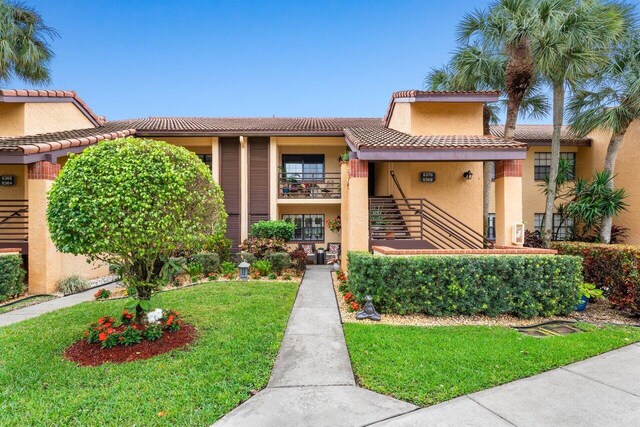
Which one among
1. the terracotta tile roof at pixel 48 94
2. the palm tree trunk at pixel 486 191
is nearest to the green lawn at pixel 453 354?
the palm tree trunk at pixel 486 191

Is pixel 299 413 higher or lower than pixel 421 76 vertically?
lower

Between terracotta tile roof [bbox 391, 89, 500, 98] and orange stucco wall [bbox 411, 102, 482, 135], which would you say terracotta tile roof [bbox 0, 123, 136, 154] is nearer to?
terracotta tile roof [bbox 391, 89, 500, 98]

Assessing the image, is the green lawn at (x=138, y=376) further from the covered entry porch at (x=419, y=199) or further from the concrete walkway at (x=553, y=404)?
the covered entry porch at (x=419, y=199)

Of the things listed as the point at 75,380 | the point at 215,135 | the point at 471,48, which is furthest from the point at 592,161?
the point at 75,380

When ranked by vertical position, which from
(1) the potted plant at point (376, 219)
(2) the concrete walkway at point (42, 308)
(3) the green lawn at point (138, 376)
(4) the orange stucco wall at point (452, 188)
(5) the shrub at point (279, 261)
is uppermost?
(4) the orange stucco wall at point (452, 188)

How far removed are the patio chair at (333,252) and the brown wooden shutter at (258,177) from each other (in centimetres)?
340

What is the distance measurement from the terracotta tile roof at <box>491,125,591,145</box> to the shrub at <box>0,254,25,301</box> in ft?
66.6

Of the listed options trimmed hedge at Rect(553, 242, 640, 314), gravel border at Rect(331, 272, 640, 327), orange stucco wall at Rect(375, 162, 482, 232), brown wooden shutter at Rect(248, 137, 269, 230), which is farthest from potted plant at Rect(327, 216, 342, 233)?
trimmed hedge at Rect(553, 242, 640, 314)

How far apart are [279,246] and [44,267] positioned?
24.3ft

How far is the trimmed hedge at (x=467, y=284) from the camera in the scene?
6.66 m

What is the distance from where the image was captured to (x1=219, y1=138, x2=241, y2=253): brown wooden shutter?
14102 millimetres

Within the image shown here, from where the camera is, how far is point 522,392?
3754mm

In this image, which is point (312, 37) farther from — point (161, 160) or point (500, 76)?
point (161, 160)

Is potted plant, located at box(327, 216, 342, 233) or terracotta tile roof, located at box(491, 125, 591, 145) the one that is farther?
terracotta tile roof, located at box(491, 125, 591, 145)
